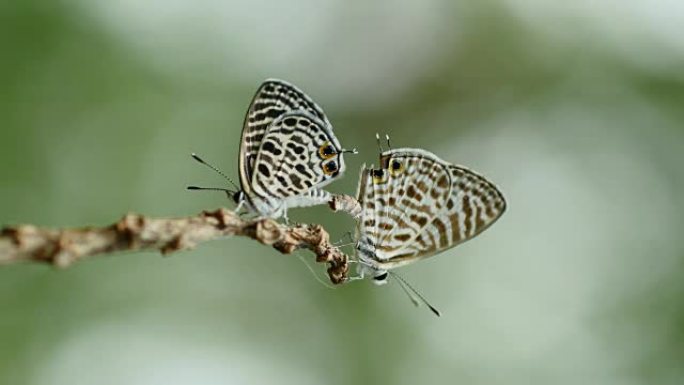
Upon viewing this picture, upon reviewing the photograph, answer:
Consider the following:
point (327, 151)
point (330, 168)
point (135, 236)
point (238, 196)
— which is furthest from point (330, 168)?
point (135, 236)

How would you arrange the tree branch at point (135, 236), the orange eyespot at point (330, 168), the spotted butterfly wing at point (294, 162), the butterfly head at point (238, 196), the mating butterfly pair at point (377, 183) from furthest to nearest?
1. the orange eyespot at point (330, 168)
2. the mating butterfly pair at point (377, 183)
3. the spotted butterfly wing at point (294, 162)
4. the butterfly head at point (238, 196)
5. the tree branch at point (135, 236)

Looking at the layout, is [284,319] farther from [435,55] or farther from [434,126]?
[435,55]

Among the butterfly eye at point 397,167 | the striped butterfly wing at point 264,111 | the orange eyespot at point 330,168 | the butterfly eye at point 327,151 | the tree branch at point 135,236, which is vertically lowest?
the tree branch at point 135,236

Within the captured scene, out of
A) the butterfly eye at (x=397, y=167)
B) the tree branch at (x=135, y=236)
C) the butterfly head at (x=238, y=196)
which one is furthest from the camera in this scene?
the butterfly eye at (x=397, y=167)

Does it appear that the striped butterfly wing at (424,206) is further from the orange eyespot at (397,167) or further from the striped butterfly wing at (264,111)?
the striped butterfly wing at (264,111)

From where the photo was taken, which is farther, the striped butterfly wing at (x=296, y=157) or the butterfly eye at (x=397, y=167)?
the butterfly eye at (x=397, y=167)

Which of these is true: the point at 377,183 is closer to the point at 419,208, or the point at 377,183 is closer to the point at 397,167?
the point at 397,167

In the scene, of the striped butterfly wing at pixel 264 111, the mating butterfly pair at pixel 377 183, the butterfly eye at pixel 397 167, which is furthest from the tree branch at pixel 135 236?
the butterfly eye at pixel 397 167

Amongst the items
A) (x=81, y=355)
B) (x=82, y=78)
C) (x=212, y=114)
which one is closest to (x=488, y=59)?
(x=212, y=114)
